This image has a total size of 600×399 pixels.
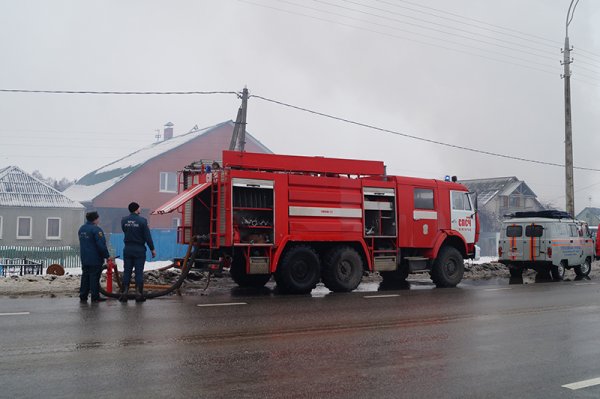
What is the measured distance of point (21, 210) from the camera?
124ft

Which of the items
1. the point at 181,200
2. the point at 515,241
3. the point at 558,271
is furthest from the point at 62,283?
the point at 558,271

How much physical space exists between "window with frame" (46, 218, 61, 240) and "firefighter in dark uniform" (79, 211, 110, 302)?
29.8 meters

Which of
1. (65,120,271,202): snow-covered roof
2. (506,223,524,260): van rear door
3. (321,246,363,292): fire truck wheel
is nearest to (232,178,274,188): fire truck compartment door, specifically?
(321,246,363,292): fire truck wheel

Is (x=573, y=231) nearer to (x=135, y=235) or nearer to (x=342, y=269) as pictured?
(x=342, y=269)

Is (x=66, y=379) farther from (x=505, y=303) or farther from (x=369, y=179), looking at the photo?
(x=369, y=179)

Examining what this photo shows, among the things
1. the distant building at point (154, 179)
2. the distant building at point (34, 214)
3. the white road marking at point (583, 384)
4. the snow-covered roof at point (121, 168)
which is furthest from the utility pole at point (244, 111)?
the distant building at point (34, 214)

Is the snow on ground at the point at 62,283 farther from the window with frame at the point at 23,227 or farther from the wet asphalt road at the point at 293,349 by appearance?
the window with frame at the point at 23,227

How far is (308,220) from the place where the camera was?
533 inches

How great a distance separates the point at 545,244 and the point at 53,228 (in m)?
30.3

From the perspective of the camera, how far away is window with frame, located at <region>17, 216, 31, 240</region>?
37531 millimetres

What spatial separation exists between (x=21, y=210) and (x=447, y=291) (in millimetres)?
31144

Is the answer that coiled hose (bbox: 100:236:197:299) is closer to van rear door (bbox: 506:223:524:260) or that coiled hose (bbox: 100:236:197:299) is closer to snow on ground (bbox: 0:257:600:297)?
snow on ground (bbox: 0:257:600:297)

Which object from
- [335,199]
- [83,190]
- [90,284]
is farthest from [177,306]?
[83,190]

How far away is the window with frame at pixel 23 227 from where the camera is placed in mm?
37531
